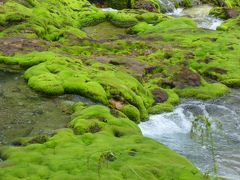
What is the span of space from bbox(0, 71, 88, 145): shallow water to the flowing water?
4.86m

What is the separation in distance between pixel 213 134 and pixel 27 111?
10266 millimetres

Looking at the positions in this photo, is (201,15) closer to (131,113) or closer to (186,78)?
(186,78)

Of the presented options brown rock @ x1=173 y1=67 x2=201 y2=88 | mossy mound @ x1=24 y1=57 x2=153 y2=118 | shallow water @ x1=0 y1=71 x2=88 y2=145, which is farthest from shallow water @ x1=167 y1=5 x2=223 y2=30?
shallow water @ x1=0 y1=71 x2=88 y2=145

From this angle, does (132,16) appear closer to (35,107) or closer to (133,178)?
(35,107)

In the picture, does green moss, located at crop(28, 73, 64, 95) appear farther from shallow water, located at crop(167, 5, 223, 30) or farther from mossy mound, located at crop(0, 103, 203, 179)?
shallow water, located at crop(167, 5, 223, 30)

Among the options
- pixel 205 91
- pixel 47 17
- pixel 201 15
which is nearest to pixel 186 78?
pixel 205 91

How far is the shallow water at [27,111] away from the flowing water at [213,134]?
486 centimetres

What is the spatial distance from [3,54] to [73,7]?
2721 cm

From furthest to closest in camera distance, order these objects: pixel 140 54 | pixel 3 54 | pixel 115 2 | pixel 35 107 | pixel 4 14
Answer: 1. pixel 115 2
2. pixel 4 14
3. pixel 140 54
4. pixel 3 54
5. pixel 35 107

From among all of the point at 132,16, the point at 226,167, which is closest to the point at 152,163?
the point at 226,167

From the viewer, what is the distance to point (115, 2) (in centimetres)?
6838

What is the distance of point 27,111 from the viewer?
75.5 ft

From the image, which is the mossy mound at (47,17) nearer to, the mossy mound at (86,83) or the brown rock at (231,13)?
the mossy mound at (86,83)

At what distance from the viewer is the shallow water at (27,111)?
20.4m
